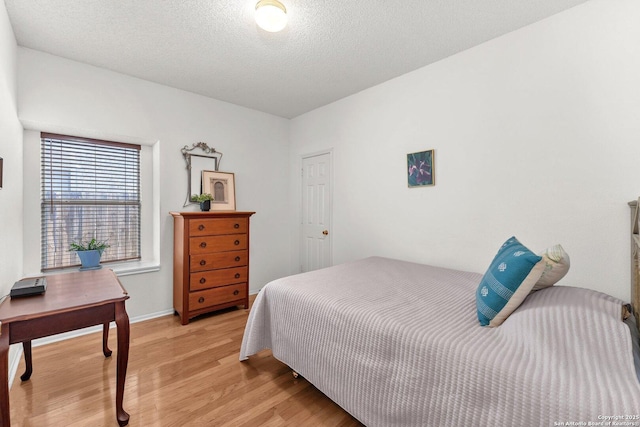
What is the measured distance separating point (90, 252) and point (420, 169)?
3304 millimetres

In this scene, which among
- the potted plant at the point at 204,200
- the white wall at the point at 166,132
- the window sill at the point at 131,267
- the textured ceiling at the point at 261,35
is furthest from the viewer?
the potted plant at the point at 204,200

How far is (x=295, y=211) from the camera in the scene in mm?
4219

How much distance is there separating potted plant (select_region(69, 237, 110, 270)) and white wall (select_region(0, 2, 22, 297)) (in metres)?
0.39

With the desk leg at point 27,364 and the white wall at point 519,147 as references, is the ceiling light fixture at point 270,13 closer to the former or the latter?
the white wall at point 519,147

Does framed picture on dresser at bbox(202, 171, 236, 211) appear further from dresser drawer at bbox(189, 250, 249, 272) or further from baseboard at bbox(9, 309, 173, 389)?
baseboard at bbox(9, 309, 173, 389)

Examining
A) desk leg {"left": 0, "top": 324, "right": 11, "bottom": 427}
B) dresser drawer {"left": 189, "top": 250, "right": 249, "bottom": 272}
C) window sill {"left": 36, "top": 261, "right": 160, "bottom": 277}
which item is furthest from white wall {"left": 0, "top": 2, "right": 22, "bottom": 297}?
dresser drawer {"left": 189, "top": 250, "right": 249, "bottom": 272}

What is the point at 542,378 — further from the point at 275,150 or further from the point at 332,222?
the point at 275,150

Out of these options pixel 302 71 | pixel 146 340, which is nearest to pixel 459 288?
pixel 302 71

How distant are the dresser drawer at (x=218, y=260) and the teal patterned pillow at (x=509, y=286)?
2556 millimetres

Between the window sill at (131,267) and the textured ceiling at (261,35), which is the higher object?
the textured ceiling at (261,35)

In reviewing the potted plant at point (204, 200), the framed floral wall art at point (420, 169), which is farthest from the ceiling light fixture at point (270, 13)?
the potted plant at point (204, 200)

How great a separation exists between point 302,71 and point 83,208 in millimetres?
2644

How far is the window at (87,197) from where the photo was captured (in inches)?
106

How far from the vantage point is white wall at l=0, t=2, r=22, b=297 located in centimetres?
181
